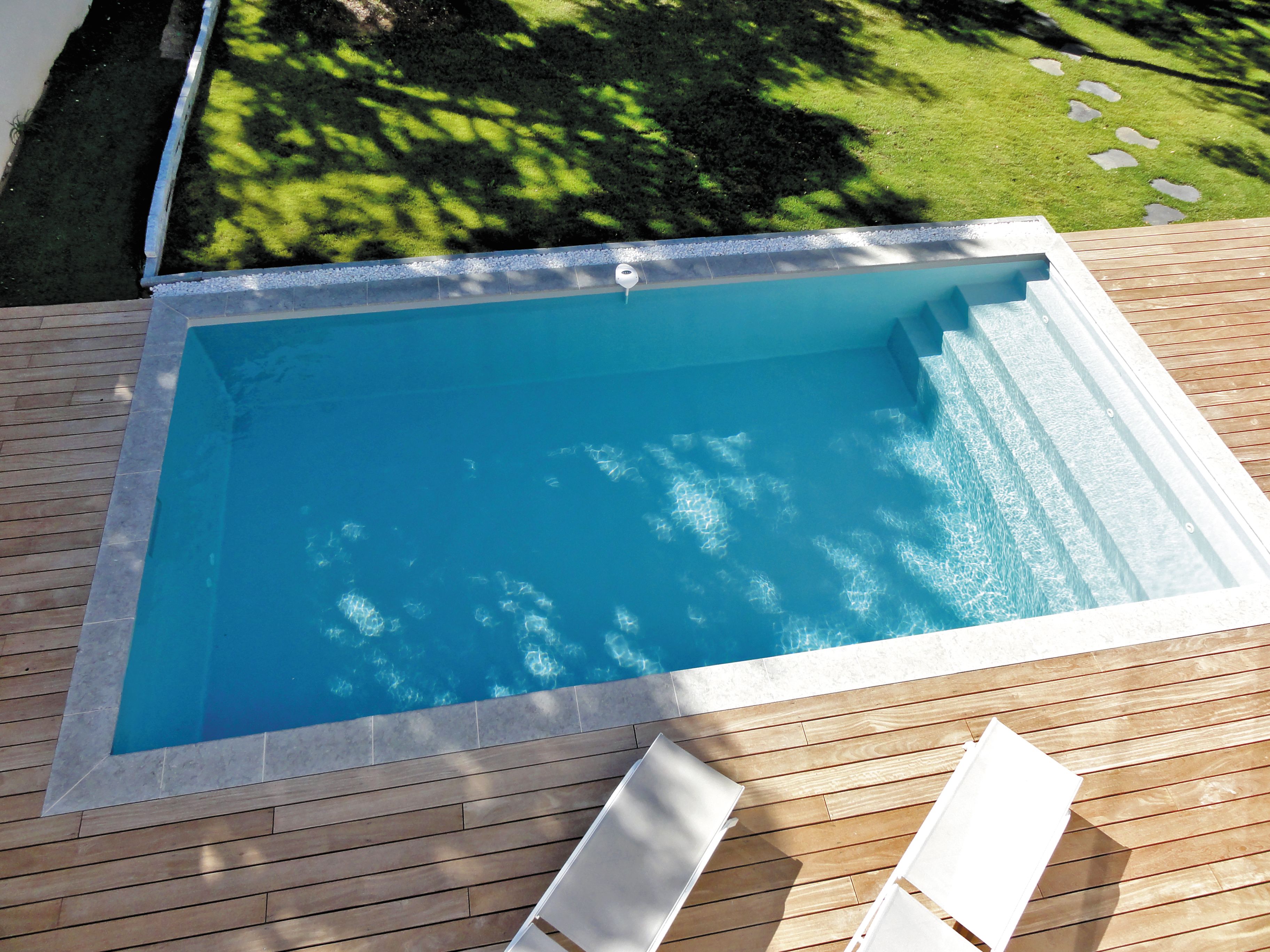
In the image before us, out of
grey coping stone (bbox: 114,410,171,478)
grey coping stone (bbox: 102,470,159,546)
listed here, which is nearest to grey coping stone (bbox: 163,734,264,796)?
grey coping stone (bbox: 102,470,159,546)

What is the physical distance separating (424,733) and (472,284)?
3.08 meters

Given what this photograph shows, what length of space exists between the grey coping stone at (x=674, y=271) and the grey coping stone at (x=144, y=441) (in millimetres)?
3176

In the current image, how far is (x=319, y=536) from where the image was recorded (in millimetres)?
4840

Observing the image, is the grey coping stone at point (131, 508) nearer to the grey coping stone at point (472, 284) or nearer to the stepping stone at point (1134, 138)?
the grey coping stone at point (472, 284)

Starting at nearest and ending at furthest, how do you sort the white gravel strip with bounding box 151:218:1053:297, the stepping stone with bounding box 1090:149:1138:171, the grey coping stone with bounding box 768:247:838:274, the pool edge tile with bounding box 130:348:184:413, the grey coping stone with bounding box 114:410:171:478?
the grey coping stone with bounding box 114:410:171:478 < the pool edge tile with bounding box 130:348:184:413 < the white gravel strip with bounding box 151:218:1053:297 < the grey coping stone with bounding box 768:247:838:274 < the stepping stone with bounding box 1090:149:1138:171

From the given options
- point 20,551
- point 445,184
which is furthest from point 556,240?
point 20,551

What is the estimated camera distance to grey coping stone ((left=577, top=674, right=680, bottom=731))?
12.3 feet

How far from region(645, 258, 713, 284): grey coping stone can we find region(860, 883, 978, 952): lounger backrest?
13.1 ft

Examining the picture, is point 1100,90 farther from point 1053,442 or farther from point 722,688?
point 722,688

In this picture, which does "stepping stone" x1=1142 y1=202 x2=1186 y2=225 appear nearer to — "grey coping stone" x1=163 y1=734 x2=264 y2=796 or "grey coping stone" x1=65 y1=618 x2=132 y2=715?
"grey coping stone" x1=163 y1=734 x2=264 y2=796

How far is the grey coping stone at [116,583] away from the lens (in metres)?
3.93

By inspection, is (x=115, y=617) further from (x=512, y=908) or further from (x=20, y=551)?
(x=512, y=908)

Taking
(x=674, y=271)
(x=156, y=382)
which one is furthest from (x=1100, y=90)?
(x=156, y=382)

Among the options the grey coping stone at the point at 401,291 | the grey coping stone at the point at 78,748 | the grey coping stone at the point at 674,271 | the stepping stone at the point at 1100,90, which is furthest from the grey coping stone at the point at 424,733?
the stepping stone at the point at 1100,90
